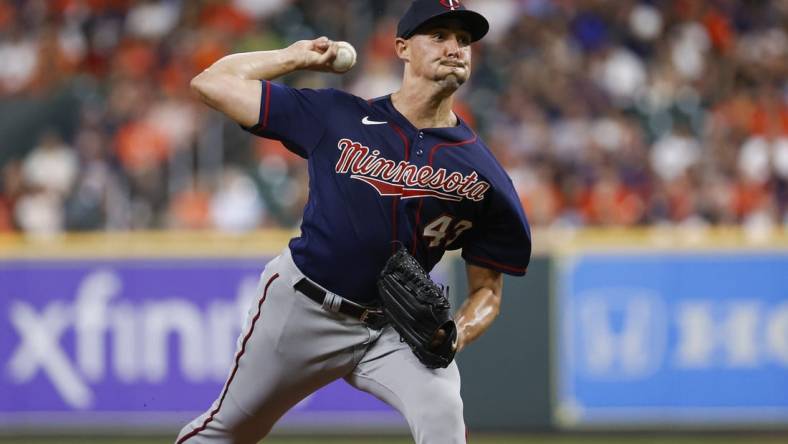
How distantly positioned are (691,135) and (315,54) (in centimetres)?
726

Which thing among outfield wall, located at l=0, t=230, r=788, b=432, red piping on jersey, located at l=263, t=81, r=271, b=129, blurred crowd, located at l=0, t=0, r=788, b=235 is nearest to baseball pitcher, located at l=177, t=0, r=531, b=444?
red piping on jersey, located at l=263, t=81, r=271, b=129

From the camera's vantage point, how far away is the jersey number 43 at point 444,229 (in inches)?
183

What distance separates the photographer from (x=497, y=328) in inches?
364

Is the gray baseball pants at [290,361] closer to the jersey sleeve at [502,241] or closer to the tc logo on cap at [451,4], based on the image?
the jersey sleeve at [502,241]

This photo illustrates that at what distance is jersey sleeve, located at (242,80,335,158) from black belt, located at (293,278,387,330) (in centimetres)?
50

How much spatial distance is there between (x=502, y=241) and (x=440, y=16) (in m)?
0.90

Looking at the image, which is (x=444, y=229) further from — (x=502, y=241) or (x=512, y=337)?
(x=512, y=337)

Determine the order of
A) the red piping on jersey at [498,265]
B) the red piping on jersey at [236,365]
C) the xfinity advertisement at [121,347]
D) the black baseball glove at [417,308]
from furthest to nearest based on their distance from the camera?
the xfinity advertisement at [121,347] → the red piping on jersey at [498,265] → the red piping on jersey at [236,365] → the black baseball glove at [417,308]

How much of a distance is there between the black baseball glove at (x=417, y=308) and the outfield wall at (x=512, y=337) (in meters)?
4.68

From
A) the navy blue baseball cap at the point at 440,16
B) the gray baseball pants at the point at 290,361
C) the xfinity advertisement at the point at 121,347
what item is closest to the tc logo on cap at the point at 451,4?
the navy blue baseball cap at the point at 440,16

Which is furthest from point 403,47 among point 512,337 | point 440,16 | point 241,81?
point 512,337

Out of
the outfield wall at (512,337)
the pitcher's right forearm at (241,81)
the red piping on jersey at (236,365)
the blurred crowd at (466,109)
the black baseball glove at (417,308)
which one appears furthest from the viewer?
the blurred crowd at (466,109)

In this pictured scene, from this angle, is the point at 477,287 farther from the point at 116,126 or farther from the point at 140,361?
the point at 116,126

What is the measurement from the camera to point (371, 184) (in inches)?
179
